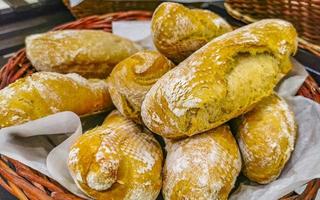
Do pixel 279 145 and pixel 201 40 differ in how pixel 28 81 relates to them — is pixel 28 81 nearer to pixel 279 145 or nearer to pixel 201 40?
pixel 201 40

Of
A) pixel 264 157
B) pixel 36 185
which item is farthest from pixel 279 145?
pixel 36 185

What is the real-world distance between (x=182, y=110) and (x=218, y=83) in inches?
2.2

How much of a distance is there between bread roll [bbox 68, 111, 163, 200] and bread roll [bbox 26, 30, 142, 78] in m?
0.22

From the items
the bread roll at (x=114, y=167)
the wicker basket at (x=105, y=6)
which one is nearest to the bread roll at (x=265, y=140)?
the bread roll at (x=114, y=167)

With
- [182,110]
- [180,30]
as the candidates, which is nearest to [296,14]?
[180,30]

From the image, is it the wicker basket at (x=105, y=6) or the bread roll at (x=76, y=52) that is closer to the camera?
the bread roll at (x=76, y=52)

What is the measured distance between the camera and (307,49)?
2.71 ft

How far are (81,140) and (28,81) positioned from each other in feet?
0.56

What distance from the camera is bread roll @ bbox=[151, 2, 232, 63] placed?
2.26 ft

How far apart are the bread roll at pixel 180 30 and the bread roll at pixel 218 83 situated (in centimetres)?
8

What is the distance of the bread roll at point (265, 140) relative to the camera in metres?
0.59

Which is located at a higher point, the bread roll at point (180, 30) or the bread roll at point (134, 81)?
the bread roll at point (180, 30)

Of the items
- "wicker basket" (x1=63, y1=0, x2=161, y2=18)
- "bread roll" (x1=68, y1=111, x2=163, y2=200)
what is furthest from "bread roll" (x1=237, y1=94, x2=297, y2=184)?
"wicker basket" (x1=63, y1=0, x2=161, y2=18)

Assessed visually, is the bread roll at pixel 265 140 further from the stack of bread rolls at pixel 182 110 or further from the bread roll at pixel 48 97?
the bread roll at pixel 48 97
